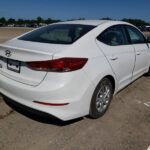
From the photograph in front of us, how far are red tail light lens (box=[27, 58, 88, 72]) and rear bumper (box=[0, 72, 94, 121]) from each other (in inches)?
3.2

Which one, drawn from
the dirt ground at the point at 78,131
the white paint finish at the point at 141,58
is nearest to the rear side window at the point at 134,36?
the white paint finish at the point at 141,58

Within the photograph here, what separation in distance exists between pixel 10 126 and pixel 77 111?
3.63 ft

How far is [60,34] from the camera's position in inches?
157

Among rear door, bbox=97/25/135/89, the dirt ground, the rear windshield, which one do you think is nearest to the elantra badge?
the rear windshield

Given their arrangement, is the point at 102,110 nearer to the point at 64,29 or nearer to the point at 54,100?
the point at 54,100

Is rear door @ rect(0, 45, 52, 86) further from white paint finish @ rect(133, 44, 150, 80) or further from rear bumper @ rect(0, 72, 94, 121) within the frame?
white paint finish @ rect(133, 44, 150, 80)

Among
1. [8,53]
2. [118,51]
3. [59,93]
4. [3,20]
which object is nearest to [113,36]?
[118,51]

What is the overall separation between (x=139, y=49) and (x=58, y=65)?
2706mm

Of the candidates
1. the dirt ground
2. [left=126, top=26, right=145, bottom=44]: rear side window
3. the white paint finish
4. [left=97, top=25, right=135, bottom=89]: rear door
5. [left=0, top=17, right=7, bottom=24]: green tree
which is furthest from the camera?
[left=0, top=17, right=7, bottom=24]: green tree

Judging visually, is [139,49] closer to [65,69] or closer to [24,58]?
[65,69]

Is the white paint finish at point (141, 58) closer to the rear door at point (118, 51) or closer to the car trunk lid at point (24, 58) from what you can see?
the rear door at point (118, 51)

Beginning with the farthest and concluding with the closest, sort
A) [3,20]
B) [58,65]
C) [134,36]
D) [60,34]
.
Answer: [3,20] → [134,36] → [60,34] → [58,65]

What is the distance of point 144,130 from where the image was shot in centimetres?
376

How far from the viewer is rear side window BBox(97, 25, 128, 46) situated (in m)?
4.02
